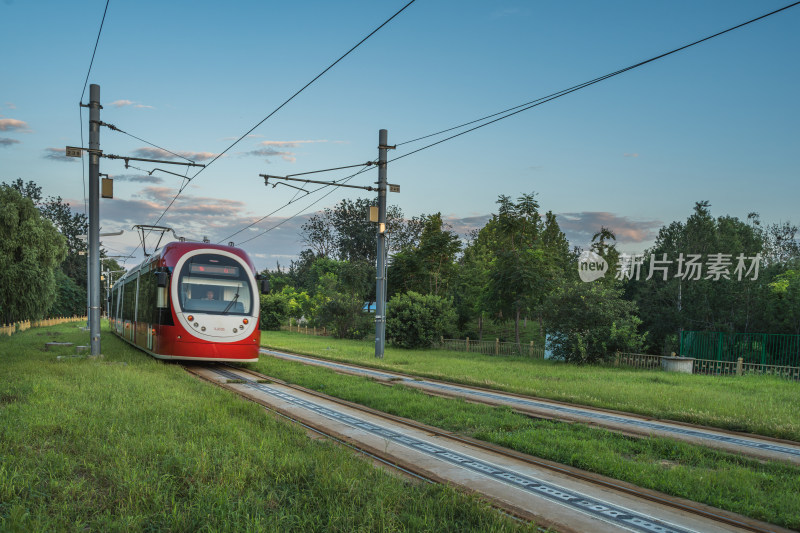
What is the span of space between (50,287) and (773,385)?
46.3 metres

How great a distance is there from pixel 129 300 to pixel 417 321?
1514cm

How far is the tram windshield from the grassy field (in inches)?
321

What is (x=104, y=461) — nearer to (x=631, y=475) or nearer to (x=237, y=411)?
(x=237, y=411)

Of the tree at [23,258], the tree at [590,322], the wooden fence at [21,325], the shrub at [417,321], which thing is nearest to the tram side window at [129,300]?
the shrub at [417,321]

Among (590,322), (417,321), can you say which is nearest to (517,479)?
(590,322)

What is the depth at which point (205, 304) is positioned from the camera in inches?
679

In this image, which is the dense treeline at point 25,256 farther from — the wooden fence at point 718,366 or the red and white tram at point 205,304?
the wooden fence at point 718,366

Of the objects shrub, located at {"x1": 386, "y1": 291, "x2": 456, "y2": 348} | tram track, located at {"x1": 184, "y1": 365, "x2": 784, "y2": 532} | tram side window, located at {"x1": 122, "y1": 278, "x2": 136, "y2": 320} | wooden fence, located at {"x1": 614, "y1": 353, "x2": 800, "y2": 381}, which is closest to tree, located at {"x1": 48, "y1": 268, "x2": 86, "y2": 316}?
tram side window, located at {"x1": 122, "y1": 278, "x2": 136, "y2": 320}

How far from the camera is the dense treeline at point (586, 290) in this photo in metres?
24.5

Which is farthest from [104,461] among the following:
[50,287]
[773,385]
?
[50,287]

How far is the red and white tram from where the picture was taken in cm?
1694

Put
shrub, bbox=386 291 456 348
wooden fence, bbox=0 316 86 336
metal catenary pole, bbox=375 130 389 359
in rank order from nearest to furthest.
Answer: metal catenary pole, bbox=375 130 389 359 < shrub, bbox=386 291 456 348 < wooden fence, bbox=0 316 86 336

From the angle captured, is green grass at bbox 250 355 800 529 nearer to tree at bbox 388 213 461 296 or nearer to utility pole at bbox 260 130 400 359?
utility pole at bbox 260 130 400 359

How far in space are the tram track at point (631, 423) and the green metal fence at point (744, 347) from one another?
17.7m
